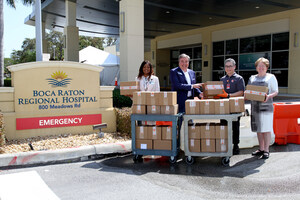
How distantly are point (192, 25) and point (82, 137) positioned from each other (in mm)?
18372

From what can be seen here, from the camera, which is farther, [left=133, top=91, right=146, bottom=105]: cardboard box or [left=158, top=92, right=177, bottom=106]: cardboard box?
[left=133, top=91, right=146, bottom=105]: cardboard box

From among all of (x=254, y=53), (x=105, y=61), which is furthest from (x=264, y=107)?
(x=105, y=61)

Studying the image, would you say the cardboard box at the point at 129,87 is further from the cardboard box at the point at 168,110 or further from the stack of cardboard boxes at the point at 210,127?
the stack of cardboard boxes at the point at 210,127

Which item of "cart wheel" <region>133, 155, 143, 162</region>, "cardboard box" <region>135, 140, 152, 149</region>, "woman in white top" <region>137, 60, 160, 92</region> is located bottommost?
"cart wheel" <region>133, 155, 143, 162</region>

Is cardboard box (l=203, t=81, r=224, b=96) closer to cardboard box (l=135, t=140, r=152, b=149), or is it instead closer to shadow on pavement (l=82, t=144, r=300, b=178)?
shadow on pavement (l=82, t=144, r=300, b=178)

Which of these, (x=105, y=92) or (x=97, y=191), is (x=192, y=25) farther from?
(x=97, y=191)

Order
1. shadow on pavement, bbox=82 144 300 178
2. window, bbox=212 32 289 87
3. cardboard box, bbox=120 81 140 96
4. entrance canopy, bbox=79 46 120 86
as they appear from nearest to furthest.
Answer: shadow on pavement, bbox=82 144 300 178
cardboard box, bbox=120 81 140 96
window, bbox=212 32 289 87
entrance canopy, bbox=79 46 120 86

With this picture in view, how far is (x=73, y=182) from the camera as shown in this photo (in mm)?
4551

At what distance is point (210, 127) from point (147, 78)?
1.82 meters

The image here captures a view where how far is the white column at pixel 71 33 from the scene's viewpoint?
52.9 ft

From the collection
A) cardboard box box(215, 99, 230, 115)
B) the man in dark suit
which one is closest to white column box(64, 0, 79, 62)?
the man in dark suit

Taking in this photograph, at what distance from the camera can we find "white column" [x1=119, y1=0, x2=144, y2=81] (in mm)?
10523

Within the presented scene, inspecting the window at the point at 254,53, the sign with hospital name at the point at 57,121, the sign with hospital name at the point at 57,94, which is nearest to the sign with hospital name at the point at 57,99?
the sign with hospital name at the point at 57,94

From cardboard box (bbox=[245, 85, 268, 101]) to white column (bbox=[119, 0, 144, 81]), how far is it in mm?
5791
